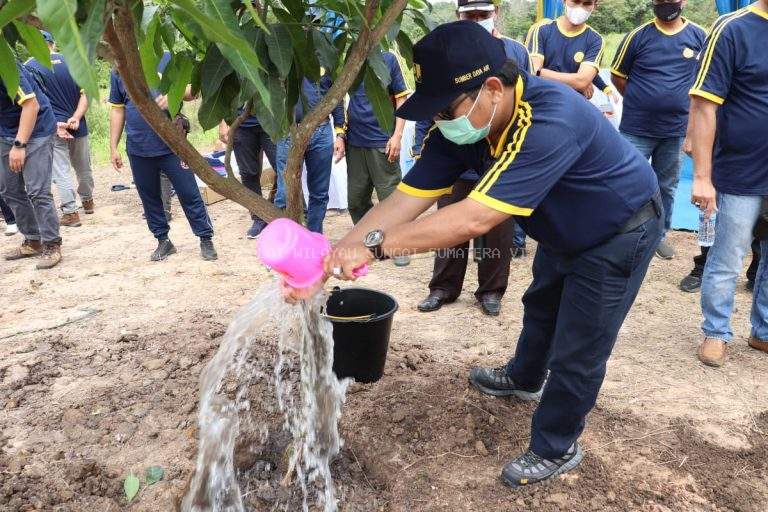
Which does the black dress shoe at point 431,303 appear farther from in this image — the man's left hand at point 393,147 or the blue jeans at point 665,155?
the blue jeans at point 665,155

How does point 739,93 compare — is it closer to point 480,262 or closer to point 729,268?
point 729,268

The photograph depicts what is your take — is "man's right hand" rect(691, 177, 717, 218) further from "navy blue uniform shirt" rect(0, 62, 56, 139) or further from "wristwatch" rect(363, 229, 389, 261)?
"navy blue uniform shirt" rect(0, 62, 56, 139)

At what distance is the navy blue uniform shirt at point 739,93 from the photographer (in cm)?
Result: 251

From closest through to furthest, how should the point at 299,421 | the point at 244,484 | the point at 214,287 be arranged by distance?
the point at 244,484, the point at 299,421, the point at 214,287

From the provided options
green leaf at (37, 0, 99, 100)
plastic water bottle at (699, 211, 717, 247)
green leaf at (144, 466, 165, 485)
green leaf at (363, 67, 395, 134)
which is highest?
green leaf at (37, 0, 99, 100)

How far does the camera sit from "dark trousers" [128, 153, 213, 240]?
14.4 feet

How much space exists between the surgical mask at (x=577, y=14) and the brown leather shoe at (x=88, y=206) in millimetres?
5085

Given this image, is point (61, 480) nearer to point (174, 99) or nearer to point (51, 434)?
point (51, 434)

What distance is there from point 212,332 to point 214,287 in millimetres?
918

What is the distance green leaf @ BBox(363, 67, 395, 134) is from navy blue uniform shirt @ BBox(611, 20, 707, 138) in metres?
2.84

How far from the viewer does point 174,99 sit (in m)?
1.72

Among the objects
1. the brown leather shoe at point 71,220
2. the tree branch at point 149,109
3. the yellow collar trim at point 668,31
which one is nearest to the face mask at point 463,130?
the tree branch at point 149,109

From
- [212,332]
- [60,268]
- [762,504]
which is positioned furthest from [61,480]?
[60,268]

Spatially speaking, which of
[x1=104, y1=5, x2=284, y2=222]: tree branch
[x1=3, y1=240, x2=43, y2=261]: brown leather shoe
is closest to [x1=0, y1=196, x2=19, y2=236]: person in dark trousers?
[x1=3, y1=240, x2=43, y2=261]: brown leather shoe
